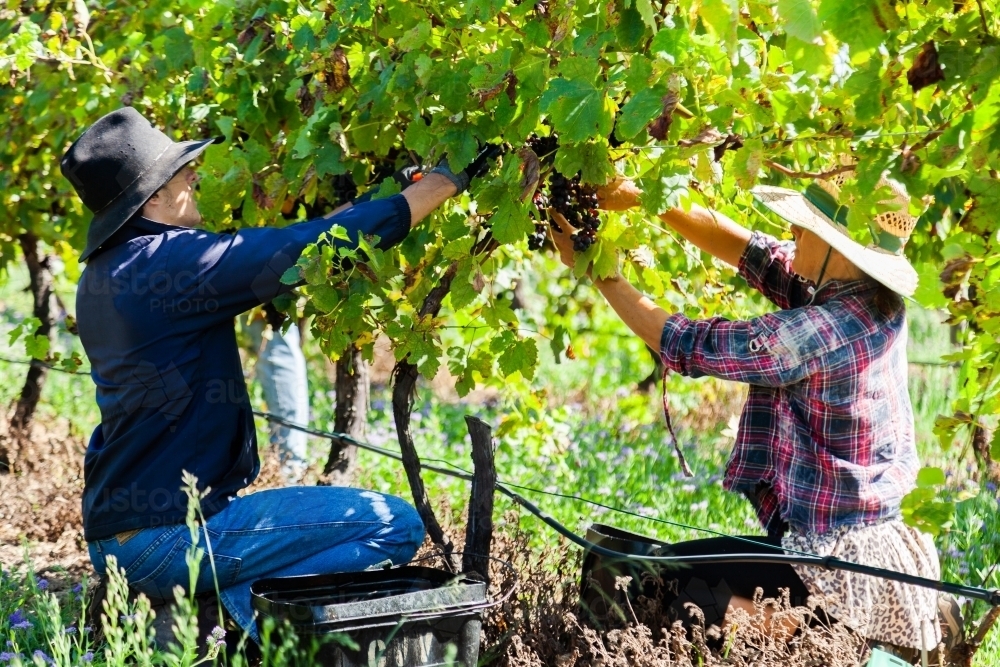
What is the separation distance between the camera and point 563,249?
3.17 m

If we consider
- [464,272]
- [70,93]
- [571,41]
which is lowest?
[464,272]

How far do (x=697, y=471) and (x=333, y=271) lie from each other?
341 centimetres

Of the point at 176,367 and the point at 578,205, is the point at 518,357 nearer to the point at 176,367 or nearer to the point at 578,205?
the point at 578,205

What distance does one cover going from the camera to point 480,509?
10.2 ft

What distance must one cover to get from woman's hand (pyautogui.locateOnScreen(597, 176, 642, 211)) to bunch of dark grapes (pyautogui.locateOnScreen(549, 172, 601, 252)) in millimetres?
66

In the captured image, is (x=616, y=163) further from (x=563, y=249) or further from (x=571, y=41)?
(x=571, y=41)

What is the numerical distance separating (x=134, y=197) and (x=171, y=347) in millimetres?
402

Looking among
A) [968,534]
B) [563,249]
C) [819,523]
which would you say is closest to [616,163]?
[563,249]

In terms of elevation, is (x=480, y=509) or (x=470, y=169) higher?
(x=470, y=169)

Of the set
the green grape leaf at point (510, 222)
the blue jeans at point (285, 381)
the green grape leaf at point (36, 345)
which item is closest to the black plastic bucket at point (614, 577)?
the green grape leaf at point (510, 222)

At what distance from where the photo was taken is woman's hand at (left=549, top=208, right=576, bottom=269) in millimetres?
3092

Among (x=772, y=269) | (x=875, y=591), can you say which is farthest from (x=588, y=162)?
(x=875, y=591)

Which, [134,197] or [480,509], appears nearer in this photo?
[134,197]

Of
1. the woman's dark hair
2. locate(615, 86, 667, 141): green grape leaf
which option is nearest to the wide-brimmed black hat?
locate(615, 86, 667, 141): green grape leaf
